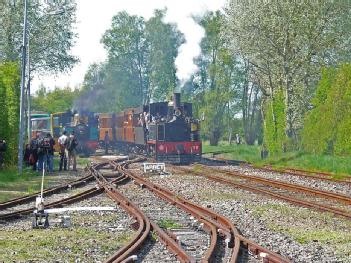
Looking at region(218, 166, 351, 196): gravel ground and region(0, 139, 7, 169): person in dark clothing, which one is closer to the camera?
region(218, 166, 351, 196): gravel ground

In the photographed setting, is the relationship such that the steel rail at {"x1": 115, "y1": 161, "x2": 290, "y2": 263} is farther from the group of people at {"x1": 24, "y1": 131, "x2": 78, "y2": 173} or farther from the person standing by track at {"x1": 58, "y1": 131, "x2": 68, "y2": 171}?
the person standing by track at {"x1": 58, "y1": 131, "x2": 68, "y2": 171}

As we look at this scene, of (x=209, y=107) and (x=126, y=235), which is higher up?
(x=209, y=107)

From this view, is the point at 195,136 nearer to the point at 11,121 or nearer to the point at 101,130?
the point at 11,121

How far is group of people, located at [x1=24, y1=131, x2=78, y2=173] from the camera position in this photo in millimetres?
29875

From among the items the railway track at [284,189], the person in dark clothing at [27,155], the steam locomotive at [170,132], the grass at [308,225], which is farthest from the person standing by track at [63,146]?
the grass at [308,225]

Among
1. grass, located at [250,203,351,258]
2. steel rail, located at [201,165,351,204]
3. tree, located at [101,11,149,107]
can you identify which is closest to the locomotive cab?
steel rail, located at [201,165,351,204]

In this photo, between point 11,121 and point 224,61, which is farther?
point 224,61

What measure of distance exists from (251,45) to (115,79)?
48285 millimetres

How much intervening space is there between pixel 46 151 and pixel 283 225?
59.2 ft

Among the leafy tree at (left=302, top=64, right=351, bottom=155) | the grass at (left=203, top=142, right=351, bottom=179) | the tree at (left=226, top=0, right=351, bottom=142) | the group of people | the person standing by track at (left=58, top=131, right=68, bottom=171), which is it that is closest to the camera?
the grass at (left=203, top=142, right=351, bottom=179)

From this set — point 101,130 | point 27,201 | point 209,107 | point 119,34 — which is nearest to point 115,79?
point 119,34

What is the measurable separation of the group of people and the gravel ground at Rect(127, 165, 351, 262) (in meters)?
9.65

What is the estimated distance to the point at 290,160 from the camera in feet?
121

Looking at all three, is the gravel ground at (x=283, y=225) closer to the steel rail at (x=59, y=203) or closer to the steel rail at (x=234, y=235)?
the steel rail at (x=234, y=235)
